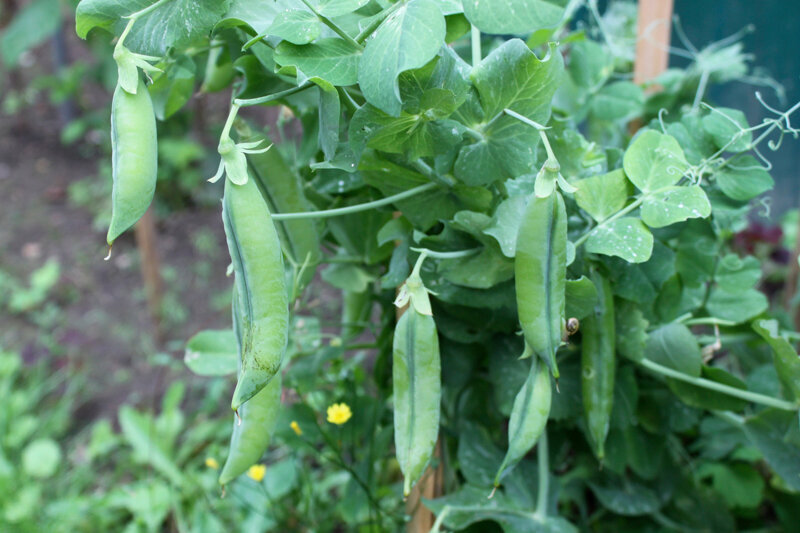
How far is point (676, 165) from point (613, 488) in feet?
1.76

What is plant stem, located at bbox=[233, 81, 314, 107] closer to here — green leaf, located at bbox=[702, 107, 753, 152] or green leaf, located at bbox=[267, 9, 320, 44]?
green leaf, located at bbox=[267, 9, 320, 44]

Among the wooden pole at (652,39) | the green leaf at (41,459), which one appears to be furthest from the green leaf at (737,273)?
the green leaf at (41,459)

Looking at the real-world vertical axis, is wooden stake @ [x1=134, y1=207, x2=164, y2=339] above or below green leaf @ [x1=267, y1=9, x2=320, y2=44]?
below

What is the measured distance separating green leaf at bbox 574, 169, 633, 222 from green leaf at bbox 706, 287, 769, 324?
288 mm

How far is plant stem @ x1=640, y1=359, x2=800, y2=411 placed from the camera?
72 centimetres

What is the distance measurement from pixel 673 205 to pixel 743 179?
0.52 ft

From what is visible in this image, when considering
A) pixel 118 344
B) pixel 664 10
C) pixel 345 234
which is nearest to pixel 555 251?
pixel 345 234

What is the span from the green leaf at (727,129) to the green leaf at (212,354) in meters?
0.61

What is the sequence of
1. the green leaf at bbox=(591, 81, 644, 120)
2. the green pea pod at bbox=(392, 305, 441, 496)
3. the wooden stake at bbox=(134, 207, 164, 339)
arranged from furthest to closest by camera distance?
the wooden stake at bbox=(134, 207, 164, 339) < the green leaf at bbox=(591, 81, 644, 120) < the green pea pod at bbox=(392, 305, 441, 496)

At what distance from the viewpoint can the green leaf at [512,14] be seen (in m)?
0.54

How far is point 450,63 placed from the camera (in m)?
0.51

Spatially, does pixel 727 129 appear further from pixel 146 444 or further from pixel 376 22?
pixel 146 444

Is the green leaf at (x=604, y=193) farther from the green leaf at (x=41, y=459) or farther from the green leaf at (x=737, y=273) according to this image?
the green leaf at (x=41, y=459)

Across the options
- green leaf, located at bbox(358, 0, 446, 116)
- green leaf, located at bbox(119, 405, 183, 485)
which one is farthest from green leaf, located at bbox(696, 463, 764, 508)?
green leaf, located at bbox(119, 405, 183, 485)
